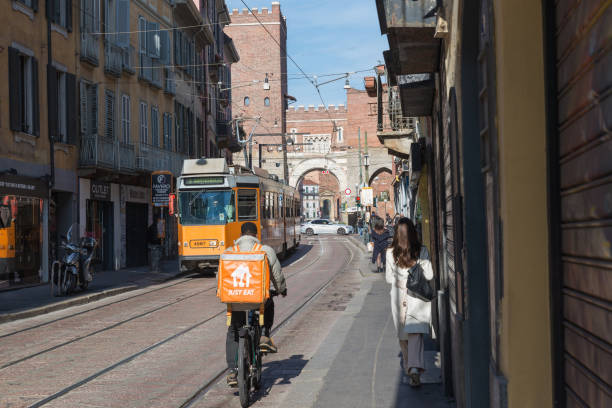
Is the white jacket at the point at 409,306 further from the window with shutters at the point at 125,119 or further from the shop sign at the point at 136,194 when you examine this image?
the shop sign at the point at 136,194

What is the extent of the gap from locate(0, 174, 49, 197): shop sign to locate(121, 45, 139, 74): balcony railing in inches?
300

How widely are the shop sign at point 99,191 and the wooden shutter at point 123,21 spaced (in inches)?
196

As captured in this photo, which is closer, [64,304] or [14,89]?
[64,304]

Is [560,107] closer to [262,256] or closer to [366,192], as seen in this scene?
[262,256]

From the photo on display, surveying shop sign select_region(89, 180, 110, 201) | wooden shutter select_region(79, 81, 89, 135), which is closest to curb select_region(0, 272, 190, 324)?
shop sign select_region(89, 180, 110, 201)

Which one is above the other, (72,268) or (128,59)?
(128,59)

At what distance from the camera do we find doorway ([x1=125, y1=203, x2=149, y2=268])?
28672 mm

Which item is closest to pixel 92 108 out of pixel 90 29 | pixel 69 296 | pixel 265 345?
pixel 90 29

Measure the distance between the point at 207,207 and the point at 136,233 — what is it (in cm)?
818

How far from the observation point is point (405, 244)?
291 inches

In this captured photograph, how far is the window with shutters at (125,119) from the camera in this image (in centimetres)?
2710

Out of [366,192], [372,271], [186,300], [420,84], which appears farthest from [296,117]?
[420,84]

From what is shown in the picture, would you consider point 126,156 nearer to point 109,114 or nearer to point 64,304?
point 109,114

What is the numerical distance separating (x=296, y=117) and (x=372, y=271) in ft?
217
